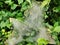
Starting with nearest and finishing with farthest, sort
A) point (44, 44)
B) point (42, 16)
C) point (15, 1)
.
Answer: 1. point (44, 44)
2. point (42, 16)
3. point (15, 1)

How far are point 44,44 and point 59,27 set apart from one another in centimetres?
28

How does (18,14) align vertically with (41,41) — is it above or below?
above

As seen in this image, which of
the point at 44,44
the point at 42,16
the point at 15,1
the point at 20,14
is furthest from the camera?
the point at 15,1

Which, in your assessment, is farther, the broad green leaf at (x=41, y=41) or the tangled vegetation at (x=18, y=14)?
the tangled vegetation at (x=18, y=14)

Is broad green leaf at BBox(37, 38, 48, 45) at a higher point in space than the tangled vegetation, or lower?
lower

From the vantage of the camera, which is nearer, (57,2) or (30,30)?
(30,30)

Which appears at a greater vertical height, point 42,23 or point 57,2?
point 57,2

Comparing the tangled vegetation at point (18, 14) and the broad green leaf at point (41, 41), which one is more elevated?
the tangled vegetation at point (18, 14)

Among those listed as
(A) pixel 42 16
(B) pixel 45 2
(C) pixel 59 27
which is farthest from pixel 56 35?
(B) pixel 45 2

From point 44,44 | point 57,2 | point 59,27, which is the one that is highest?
point 57,2

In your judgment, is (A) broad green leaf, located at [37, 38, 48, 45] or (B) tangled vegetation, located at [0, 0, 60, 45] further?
(B) tangled vegetation, located at [0, 0, 60, 45]

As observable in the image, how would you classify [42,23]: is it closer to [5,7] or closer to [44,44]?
[44,44]

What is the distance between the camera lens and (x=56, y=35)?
2.25 m

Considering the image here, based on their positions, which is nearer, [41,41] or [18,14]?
[41,41]
